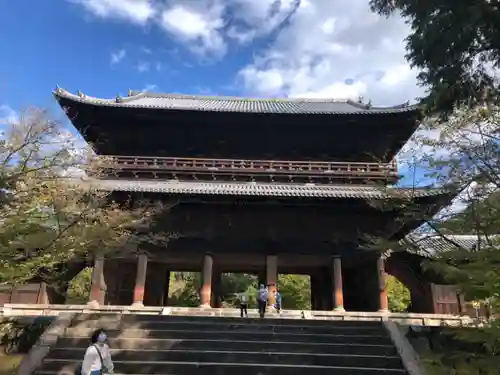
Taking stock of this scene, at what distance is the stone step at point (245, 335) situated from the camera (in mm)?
10281

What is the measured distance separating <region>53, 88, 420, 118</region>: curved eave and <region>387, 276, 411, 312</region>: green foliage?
52.1ft

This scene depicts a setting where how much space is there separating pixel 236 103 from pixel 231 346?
16.2m

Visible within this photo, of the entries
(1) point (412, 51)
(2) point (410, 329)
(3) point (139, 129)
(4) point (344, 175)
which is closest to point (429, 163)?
(1) point (412, 51)

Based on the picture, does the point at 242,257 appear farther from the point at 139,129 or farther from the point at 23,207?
the point at 23,207

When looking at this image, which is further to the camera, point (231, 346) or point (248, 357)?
point (231, 346)

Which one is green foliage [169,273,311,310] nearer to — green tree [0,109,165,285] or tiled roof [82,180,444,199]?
tiled roof [82,180,444,199]

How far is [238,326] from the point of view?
1109cm

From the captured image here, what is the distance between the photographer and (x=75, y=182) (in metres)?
9.82

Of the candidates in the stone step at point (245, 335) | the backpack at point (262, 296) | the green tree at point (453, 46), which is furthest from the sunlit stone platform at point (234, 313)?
the green tree at point (453, 46)

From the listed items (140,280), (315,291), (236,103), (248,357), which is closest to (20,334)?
(140,280)

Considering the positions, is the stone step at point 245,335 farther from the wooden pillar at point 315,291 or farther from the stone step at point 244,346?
the wooden pillar at point 315,291

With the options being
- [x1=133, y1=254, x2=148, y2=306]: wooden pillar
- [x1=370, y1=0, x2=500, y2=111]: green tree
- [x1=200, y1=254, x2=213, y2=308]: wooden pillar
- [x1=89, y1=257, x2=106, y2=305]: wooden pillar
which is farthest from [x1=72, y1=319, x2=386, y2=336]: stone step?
[x1=370, y1=0, x2=500, y2=111]: green tree

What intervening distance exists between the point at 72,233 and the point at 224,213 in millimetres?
7661

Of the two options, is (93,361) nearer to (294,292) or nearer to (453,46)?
(453,46)
